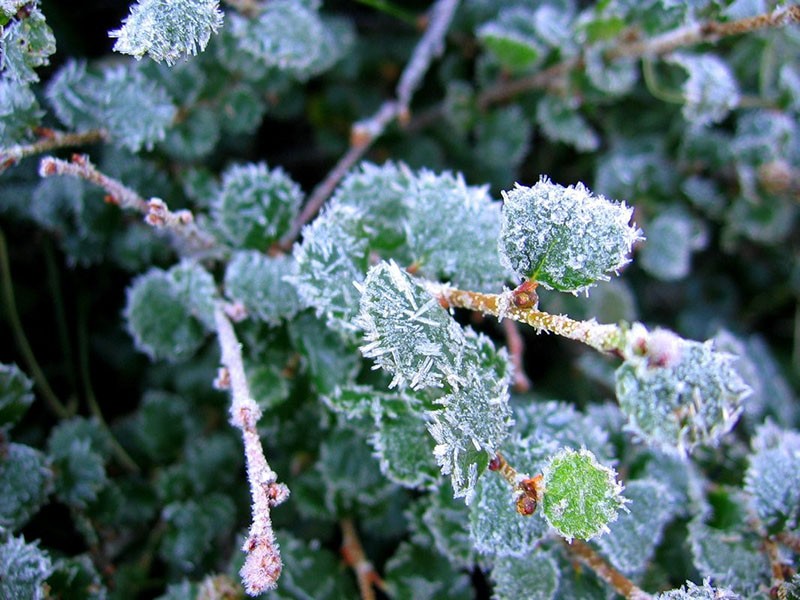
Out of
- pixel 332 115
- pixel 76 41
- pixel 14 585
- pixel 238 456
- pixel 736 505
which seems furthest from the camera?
pixel 332 115

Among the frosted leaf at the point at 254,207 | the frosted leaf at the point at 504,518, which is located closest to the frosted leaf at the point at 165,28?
the frosted leaf at the point at 254,207

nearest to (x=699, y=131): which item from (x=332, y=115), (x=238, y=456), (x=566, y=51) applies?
(x=566, y=51)

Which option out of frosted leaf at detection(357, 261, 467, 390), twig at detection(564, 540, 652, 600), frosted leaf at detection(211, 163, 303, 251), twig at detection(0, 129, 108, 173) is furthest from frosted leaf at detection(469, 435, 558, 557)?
twig at detection(0, 129, 108, 173)

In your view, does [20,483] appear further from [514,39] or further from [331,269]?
[514,39]

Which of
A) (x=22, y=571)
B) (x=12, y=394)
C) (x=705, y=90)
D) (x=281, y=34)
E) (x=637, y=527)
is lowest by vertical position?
(x=22, y=571)

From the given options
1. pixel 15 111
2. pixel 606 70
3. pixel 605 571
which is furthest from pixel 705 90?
pixel 15 111

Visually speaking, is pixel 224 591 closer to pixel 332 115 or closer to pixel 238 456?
pixel 238 456
